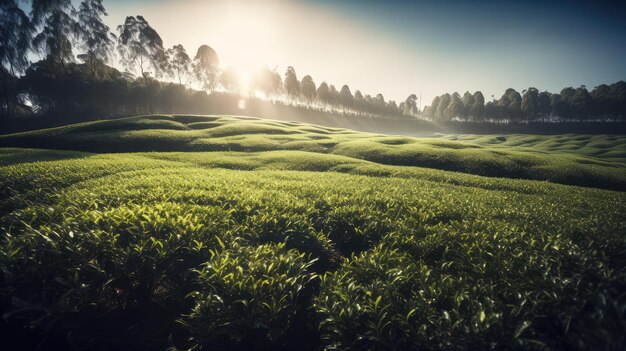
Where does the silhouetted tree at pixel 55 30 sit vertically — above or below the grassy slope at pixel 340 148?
above

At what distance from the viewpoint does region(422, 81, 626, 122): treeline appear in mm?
101812

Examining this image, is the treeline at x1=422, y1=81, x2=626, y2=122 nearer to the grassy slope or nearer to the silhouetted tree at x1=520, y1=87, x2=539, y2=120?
the silhouetted tree at x1=520, y1=87, x2=539, y2=120

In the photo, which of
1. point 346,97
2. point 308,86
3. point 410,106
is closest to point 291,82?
point 308,86

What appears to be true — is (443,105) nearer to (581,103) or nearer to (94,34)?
(581,103)

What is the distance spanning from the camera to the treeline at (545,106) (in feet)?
334

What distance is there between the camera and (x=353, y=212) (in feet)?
31.9

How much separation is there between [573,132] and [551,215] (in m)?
133

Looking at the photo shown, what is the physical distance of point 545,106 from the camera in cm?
11356

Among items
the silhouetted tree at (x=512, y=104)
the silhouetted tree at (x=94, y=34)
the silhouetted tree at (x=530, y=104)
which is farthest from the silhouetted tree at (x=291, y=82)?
the silhouetted tree at (x=530, y=104)

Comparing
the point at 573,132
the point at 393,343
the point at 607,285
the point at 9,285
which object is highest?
the point at 573,132

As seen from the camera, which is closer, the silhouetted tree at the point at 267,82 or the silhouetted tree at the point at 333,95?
the silhouetted tree at the point at 267,82

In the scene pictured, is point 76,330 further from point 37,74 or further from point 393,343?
point 37,74

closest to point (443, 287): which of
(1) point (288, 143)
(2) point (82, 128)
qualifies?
(1) point (288, 143)

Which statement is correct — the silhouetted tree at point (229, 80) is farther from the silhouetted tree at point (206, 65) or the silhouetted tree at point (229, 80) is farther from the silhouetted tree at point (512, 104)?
the silhouetted tree at point (512, 104)
